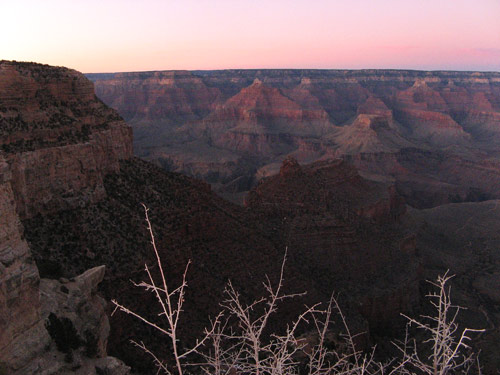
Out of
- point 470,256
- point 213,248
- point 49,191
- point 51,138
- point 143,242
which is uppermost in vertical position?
point 51,138

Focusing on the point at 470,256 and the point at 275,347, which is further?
the point at 470,256

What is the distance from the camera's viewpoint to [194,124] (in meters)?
173

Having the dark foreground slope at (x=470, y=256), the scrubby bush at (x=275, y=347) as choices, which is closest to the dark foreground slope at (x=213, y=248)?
the scrubby bush at (x=275, y=347)

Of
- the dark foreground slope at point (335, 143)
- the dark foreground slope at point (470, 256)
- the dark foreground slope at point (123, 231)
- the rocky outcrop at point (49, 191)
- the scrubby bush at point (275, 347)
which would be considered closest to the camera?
the scrubby bush at point (275, 347)

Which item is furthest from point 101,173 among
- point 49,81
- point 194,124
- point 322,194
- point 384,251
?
point 194,124

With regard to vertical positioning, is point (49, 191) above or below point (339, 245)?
above

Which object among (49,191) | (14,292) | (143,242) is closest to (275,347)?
(14,292)

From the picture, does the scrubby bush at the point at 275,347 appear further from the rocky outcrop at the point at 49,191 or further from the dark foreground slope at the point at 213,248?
the rocky outcrop at the point at 49,191

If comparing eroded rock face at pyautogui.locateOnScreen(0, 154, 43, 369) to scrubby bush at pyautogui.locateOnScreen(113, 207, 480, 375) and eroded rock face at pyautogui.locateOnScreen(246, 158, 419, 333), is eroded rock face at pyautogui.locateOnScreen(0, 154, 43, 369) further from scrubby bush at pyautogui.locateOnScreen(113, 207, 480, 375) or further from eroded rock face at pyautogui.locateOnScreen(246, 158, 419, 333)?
eroded rock face at pyautogui.locateOnScreen(246, 158, 419, 333)

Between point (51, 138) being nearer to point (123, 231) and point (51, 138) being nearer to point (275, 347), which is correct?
point (123, 231)

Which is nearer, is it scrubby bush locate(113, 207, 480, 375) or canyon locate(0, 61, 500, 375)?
scrubby bush locate(113, 207, 480, 375)

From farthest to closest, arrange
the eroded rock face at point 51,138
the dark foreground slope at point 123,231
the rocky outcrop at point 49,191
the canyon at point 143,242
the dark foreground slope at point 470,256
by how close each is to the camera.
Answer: the dark foreground slope at point 470,256 < the eroded rock face at point 51,138 < the dark foreground slope at point 123,231 < the canyon at point 143,242 < the rocky outcrop at point 49,191

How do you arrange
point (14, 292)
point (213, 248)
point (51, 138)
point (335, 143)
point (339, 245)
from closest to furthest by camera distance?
point (14, 292), point (51, 138), point (213, 248), point (339, 245), point (335, 143)

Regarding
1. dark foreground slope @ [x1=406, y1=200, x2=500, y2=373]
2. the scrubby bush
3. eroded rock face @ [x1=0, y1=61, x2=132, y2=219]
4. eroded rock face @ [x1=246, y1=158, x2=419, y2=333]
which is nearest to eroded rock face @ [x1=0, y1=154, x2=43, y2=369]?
the scrubby bush
